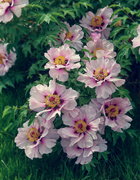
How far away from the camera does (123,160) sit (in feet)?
6.67

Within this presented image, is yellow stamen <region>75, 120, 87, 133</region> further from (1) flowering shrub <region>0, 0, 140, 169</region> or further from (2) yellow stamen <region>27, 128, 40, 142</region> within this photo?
(2) yellow stamen <region>27, 128, 40, 142</region>

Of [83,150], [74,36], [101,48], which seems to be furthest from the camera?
[74,36]

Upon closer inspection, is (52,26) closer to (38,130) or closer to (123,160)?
(38,130)

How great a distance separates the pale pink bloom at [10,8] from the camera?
1.83 meters

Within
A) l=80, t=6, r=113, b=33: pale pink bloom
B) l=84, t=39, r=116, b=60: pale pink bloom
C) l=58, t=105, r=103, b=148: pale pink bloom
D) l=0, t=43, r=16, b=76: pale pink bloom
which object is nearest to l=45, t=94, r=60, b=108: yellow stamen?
l=58, t=105, r=103, b=148: pale pink bloom

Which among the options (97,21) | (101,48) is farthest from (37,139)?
(97,21)

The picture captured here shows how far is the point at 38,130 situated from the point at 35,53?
81cm

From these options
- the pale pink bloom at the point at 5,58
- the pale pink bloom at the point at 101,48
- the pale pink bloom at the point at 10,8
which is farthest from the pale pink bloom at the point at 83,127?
the pale pink bloom at the point at 5,58

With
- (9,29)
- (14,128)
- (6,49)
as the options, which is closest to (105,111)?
(14,128)

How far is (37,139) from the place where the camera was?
1.81 m

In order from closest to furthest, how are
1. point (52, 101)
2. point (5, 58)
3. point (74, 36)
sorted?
point (52, 101)
point (74, 36)
point (5, 58)

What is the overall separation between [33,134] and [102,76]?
556mm

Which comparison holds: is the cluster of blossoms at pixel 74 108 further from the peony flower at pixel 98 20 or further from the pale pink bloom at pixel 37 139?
the peony flower at pixel 98 20

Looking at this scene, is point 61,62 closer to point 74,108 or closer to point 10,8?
point 74,108
